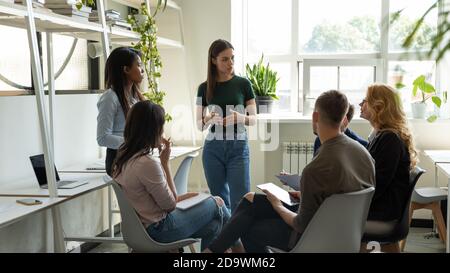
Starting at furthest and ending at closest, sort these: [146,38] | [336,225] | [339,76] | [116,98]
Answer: [339,76]
[146,38]
[116,98]
[336,225]

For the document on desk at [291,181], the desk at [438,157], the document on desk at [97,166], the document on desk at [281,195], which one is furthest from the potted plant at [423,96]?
the document on desk at [97,166]

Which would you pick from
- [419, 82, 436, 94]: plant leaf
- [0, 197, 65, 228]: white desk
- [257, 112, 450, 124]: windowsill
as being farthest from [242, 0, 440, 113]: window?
[0, 197, 65, 228]: white desk

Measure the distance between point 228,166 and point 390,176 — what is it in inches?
48.5

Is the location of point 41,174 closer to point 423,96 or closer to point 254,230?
point 254,230

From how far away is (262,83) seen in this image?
4.92 m

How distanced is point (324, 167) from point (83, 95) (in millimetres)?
2222

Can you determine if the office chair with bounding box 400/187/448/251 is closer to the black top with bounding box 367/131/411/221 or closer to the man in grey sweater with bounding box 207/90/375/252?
the black top with bounding box 367/131/411/221

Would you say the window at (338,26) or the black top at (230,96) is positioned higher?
the window at (338,26)

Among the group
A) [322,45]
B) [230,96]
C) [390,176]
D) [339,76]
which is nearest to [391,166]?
[390,176]

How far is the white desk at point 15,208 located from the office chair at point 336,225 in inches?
43.2

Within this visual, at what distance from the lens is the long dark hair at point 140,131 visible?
7.55 feet

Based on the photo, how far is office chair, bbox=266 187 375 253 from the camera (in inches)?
76.7

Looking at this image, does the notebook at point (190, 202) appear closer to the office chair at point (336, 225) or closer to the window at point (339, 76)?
the office chair at point (336, 225)
